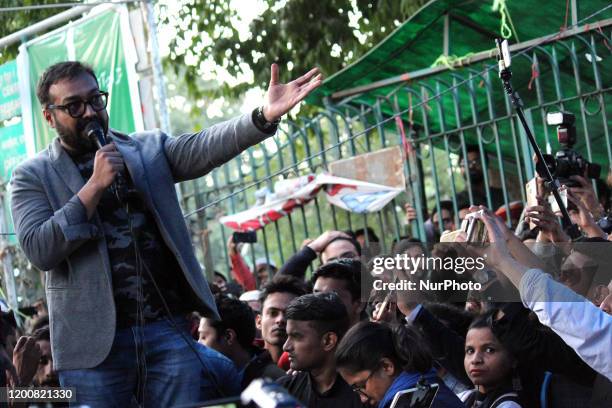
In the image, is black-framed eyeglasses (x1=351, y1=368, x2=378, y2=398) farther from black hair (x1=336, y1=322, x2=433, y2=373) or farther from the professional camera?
the professional camera

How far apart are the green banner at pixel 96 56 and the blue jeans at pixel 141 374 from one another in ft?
15.7

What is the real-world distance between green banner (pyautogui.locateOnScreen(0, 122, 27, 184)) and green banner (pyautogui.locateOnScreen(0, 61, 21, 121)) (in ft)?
0.39

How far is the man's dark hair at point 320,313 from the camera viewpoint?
235 inches

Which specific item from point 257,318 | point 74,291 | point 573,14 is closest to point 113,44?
point 257,318

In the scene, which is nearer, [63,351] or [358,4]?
[63,351]

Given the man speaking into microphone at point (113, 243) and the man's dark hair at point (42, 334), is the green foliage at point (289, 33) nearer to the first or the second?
the man's dark hair at point (42, 334)

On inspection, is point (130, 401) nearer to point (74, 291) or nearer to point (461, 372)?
point (74, 291)

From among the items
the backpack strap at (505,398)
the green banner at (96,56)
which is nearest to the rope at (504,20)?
the green banner at (96,56)

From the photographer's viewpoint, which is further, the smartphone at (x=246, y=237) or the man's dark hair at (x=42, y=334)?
the smartphone at (x=246, y=237)

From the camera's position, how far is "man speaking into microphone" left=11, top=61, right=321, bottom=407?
4535 millimetres

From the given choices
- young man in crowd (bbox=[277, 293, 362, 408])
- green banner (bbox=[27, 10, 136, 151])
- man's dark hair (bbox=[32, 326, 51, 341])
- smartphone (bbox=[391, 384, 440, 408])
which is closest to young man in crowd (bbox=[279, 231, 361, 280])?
man's dark hair (bbox=[32, 326, 51, 341])

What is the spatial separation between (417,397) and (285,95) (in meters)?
1.34

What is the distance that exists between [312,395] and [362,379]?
0.36m

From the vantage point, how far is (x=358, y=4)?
12.1 meters
